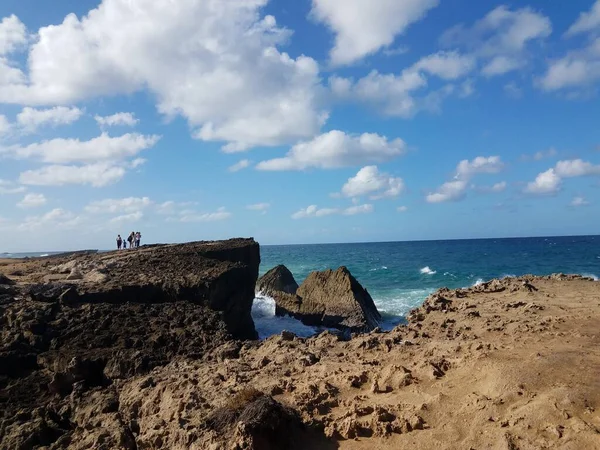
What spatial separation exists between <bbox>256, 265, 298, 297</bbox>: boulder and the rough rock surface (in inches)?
536

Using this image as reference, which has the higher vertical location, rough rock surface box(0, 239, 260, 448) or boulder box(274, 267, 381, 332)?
rough rock surface box(0, 239, 260, 448)

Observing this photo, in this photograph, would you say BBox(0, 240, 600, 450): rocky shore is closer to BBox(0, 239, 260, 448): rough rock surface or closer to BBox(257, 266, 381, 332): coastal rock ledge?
BBox(0, 239, 260, 448): rough rock surface

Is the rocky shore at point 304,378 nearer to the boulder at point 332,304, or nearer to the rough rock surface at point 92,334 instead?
the rough rock surface at point 92,334

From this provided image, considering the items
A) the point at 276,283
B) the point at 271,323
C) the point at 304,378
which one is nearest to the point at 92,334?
the point at 304,378

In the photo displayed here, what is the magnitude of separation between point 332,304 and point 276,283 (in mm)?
8196

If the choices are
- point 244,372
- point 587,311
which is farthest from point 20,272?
point 587,311

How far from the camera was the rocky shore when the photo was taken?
5.71 m

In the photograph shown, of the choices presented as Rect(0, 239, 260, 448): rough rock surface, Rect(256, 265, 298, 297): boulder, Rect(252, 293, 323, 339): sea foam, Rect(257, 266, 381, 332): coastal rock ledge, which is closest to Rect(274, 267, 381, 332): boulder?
Rect(257, 266, 381, 332): coastal rock ledge

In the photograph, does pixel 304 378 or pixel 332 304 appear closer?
pixel 304 378

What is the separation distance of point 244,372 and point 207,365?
105cm

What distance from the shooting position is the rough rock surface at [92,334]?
821 centimetres

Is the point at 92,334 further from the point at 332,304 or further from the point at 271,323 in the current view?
the point at 332,304

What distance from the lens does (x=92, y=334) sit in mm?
11047

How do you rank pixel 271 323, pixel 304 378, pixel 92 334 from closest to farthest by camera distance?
pixel 304 378 → pixel 92 334 → pixel 271 323
